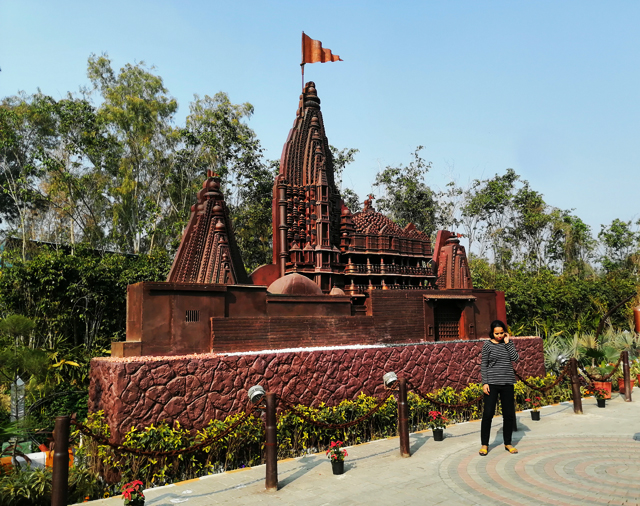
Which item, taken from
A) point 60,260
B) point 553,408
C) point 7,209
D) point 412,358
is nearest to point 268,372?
point 412,358

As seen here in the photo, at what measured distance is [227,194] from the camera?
2320 centimetres

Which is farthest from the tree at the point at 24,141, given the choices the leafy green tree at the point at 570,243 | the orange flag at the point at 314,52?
the leafy green tree at the point at 570,243

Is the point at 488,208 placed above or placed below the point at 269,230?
above

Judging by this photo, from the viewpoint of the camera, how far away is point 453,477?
5469 mm

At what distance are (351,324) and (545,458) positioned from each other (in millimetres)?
4441

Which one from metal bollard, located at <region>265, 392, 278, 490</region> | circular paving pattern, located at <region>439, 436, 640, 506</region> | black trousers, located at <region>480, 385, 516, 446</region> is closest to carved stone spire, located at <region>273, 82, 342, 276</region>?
black trousers, located at <region>480, 385, 516, 446</region>

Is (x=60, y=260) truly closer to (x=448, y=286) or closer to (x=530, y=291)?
(x=448, y=286)

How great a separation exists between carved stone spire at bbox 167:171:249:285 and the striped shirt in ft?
15.7

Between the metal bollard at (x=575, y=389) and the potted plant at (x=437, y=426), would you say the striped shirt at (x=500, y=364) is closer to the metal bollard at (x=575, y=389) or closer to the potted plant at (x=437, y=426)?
the potted plant at (x=437, y=426)

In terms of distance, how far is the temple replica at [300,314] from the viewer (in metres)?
7.08

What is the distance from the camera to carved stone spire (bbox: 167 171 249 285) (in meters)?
9.18

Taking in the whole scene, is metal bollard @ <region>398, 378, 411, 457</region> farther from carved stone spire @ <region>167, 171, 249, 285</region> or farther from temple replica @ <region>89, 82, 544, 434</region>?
carved stone spire @ <region>167, 171, 249, 285</region>

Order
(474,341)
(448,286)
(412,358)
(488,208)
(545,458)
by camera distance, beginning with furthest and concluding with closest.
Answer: (488,208) → (448,286) → (474,341) → (412,358) → (545,458)

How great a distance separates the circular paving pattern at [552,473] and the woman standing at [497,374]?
49cm
